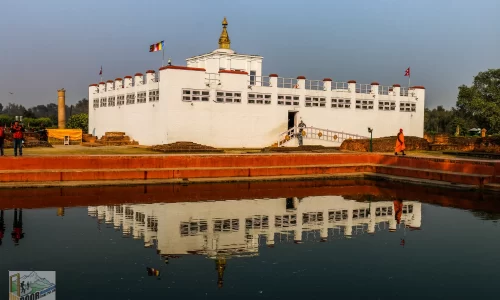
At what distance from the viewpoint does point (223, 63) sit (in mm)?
36938

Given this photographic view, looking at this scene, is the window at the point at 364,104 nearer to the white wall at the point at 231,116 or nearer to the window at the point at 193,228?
the white wall at the point at 231,116

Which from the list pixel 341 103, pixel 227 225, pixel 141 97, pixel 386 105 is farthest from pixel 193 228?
pixel 386 105

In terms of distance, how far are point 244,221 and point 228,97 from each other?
19.4 m

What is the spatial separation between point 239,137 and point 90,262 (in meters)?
23.9

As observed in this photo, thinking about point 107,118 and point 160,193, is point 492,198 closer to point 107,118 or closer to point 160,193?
point 160,193

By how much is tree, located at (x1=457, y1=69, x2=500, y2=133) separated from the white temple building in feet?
44.0

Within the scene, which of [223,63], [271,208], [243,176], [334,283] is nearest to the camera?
[334,283]

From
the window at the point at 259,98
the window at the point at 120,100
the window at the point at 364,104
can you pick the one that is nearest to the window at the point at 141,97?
the window at the point at 120,100

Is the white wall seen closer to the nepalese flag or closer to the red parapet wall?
the nepalese flag

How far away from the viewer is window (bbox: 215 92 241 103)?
33.2m

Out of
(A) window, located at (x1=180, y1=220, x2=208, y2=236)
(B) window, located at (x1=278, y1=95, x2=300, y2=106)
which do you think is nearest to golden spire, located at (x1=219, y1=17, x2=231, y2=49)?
(B) window, located at (x1=278, y1=95, x2=300, y2=106)

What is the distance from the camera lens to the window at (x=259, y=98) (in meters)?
34.7

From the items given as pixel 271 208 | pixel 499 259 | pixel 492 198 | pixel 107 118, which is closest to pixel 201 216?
pixel 271 208

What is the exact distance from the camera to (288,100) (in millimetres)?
36312
